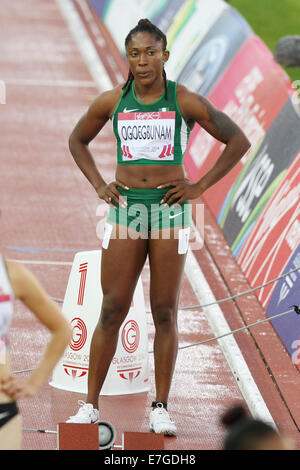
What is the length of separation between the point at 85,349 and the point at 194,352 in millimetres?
1289

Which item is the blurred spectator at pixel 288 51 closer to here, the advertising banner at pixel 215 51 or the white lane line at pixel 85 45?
the white lane line at pixel 85 45

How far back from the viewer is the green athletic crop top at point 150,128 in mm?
6742

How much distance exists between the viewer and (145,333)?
26.3 ft

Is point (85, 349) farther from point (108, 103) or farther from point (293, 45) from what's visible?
point (293, 45)

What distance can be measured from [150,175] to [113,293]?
2.61 ft

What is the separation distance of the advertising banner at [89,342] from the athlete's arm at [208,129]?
1.35 meters

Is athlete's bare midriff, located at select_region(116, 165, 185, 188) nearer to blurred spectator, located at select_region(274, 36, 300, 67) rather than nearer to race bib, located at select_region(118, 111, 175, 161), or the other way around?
race bib, located at select_region(118, 111, 175, 161)

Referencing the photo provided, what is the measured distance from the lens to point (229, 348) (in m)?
8.81

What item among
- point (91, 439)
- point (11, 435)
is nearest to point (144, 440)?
point (91, 439)

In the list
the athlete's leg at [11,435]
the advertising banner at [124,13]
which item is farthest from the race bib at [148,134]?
the advertising banner at [124,13]

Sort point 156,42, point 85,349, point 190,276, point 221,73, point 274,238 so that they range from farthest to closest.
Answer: point 221,73 → point 190,276 → point 274,238 → point 85,349 → point 156,42

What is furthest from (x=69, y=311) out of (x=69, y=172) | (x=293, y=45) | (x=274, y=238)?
(x=293, y=45)

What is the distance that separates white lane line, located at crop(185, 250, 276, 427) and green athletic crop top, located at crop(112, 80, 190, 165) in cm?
183

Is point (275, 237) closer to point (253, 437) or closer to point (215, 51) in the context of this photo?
point (215, 51)
